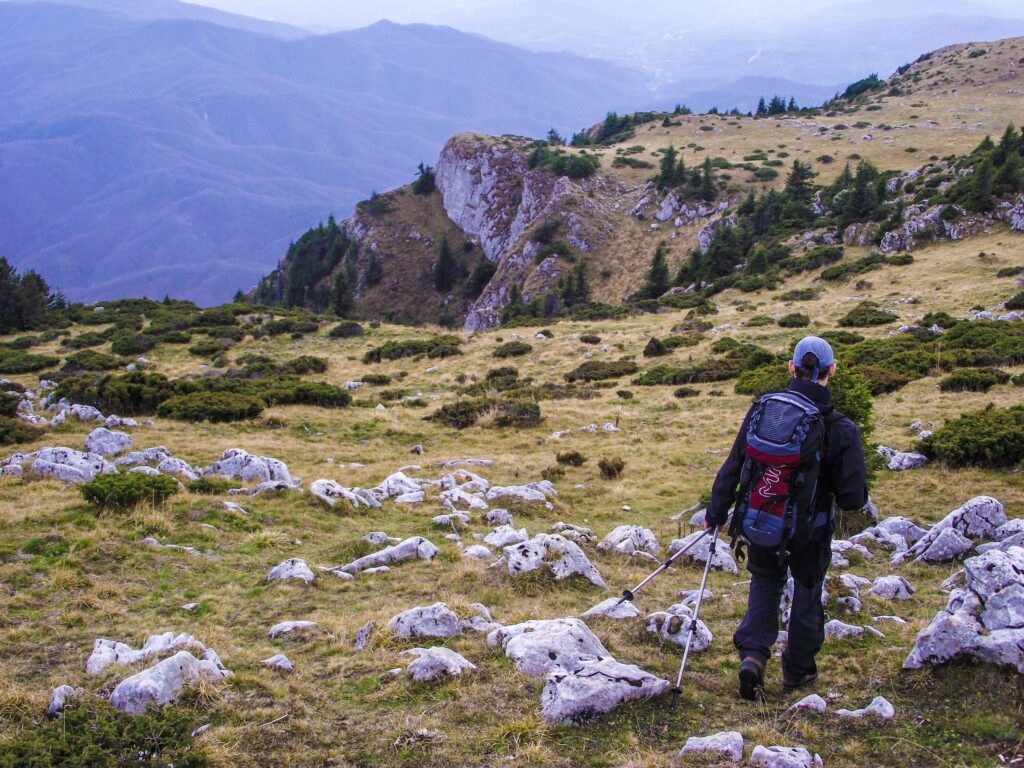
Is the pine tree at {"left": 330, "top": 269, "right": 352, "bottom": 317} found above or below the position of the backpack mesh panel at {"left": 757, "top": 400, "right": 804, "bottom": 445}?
below

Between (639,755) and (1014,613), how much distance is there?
318 cm

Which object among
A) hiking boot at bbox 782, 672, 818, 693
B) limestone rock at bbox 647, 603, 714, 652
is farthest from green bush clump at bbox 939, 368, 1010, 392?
hiking boot at bbox 782, 672, 818, 693

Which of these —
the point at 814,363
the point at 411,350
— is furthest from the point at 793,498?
the point at 411,350

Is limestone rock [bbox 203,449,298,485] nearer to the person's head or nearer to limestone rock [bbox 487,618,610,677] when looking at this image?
limestone rock [bbox 487,618,610,677]

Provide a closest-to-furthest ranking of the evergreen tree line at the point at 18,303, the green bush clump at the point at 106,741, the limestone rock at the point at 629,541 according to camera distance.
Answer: the green bush clump at the point at 106,741 < the limestone rock at the point at 629,541 < the evergreen tree line at the point at 18,303

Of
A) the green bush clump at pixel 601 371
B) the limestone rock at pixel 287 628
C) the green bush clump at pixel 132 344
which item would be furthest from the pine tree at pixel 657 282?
the limestone rock at pixel 287 628

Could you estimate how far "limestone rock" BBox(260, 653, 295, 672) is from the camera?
17.4 ft

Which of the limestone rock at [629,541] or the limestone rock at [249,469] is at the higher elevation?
the limestone rock at [629,541]

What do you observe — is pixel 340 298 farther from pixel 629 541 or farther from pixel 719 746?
pixel 719 746

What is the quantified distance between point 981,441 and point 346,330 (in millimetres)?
32731

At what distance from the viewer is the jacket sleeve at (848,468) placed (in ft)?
16.0

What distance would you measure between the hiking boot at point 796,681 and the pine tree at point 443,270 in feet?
282

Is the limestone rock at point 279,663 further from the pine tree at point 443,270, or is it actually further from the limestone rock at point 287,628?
the pine tree at point 443,270

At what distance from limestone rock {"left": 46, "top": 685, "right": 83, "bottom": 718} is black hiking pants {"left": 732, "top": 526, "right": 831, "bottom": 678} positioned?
5.07 meters
